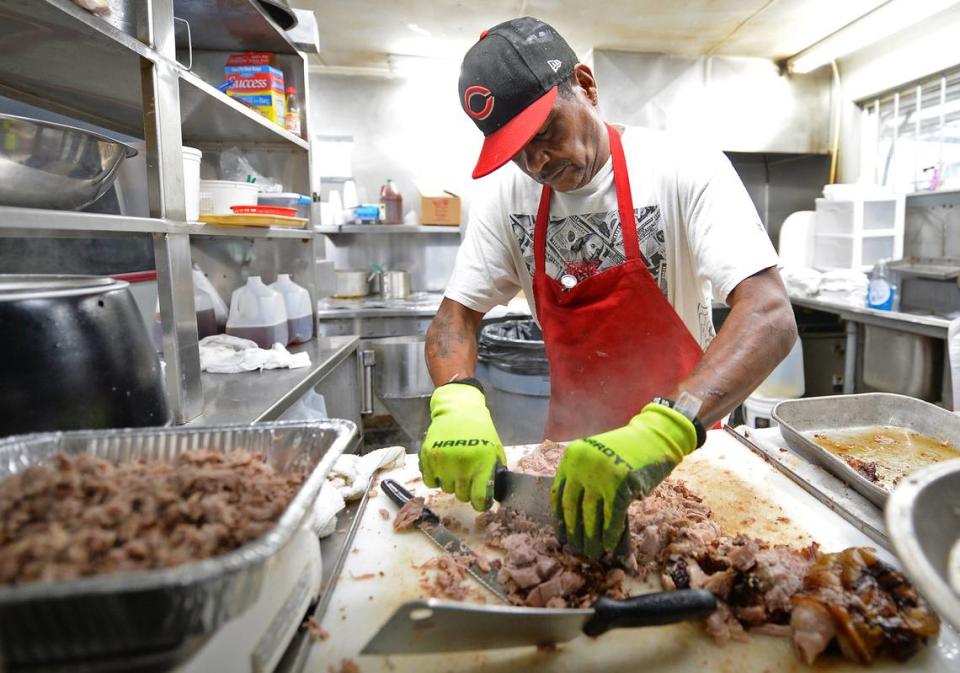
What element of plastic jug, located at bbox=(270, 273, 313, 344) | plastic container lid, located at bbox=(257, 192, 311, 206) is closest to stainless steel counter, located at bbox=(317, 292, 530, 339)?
plastic jug, located at bbox=(270, 273, 313, 344)

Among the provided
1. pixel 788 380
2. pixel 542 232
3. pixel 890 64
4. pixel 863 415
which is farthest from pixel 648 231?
pixel 890 64

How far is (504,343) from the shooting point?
3.38 meters

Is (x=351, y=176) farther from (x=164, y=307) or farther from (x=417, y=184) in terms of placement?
(x=164, y=307)

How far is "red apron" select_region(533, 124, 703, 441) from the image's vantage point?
195 cm

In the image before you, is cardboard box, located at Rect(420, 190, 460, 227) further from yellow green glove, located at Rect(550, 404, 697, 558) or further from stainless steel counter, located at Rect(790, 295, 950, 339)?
yellow green glove, located at Rect(550, 404, 697, 558)

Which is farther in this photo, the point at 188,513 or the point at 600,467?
the point at 600,467

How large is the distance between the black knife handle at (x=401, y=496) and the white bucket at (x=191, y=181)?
1282 mm

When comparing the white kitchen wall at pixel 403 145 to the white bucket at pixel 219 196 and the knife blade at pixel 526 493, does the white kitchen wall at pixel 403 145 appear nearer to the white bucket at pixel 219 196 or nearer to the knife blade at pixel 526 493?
the white bucket at pixel 219 196

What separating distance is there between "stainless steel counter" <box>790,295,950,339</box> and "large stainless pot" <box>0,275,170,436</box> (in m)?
4.12

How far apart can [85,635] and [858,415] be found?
2102 millimetres

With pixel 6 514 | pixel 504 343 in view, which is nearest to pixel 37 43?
pixel 6 514

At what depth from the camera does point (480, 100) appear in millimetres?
1618

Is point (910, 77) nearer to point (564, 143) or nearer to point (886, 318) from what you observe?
point (886, 318)

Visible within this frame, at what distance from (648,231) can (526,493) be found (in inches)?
43.7
